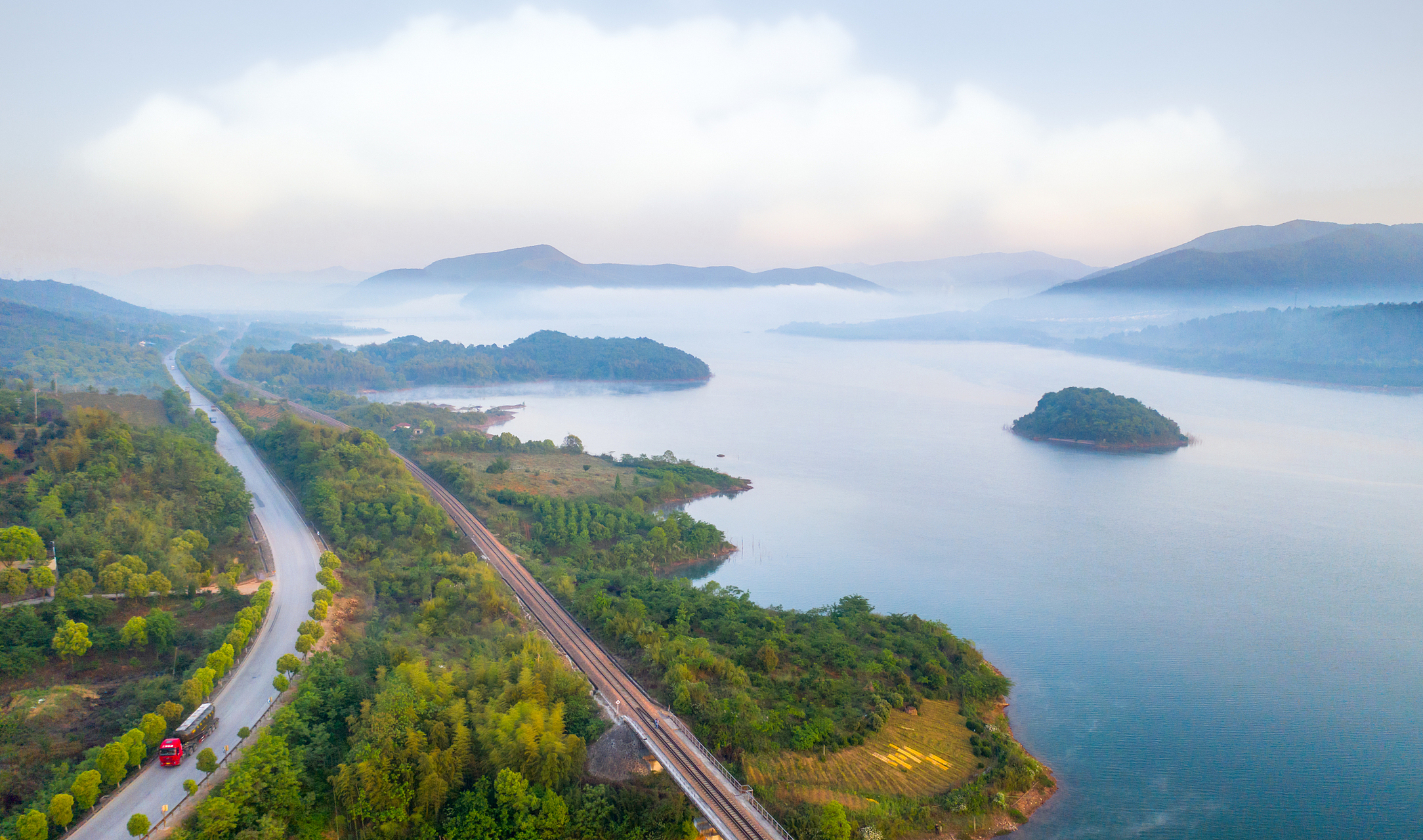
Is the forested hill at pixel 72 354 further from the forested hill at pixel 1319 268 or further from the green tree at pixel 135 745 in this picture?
the forested hill at pixel 1319 268

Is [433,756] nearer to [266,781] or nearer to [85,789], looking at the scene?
[266,781]

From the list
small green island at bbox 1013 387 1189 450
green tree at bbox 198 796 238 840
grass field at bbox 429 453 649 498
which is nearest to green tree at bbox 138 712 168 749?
green tree at bbox 198 796 238 840

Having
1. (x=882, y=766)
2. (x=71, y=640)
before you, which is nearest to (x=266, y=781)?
(x=71, y=640)

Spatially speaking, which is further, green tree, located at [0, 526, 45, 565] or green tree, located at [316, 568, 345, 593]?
green tree, located at [316, 568, 345, 593]

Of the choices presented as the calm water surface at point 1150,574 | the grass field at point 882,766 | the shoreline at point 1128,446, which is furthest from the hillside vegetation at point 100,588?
the shoreline at point 1128,446

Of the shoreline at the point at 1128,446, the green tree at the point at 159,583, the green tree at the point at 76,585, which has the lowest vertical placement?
the shoreline at the point at 1128,446

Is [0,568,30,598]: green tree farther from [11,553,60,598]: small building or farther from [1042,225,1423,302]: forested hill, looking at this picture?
[1042,225,1423,302]: forested hill
